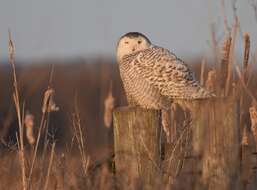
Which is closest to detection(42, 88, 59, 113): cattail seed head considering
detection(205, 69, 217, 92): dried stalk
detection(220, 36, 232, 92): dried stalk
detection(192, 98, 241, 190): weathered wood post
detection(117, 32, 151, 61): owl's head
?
detection(192, 98, 241, 190): weathered wood post

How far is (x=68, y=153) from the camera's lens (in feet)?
12.2

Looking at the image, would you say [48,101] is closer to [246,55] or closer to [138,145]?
[138,145]

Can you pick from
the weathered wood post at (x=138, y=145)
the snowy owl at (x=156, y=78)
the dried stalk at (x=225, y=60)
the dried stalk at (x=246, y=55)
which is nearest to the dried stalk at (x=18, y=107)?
the weathered wood post at (x=138, y=145)

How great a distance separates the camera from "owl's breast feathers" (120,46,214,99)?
455 centimetres

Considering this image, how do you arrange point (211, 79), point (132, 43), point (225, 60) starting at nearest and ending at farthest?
1. point (225, 60)
2. point (211, 79)
3. point (132, 43)

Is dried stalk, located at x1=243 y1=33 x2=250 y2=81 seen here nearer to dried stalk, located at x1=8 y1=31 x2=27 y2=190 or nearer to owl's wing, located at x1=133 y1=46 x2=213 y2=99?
dried stalk, located at x1=8 y1=31 x2=27 y2=190

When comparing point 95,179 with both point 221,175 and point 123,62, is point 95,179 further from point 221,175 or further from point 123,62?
point 123,62

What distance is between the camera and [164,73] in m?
4.63

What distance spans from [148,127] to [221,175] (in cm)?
37

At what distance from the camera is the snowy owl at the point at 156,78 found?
455 centimetres

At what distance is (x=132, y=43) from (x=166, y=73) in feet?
2.29

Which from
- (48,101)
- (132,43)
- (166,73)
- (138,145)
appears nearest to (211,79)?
(166,73)

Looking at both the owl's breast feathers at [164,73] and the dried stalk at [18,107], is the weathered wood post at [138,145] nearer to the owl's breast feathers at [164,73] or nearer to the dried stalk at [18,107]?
the dried stalk at [18,107]

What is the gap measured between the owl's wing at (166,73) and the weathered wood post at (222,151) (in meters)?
1.20
